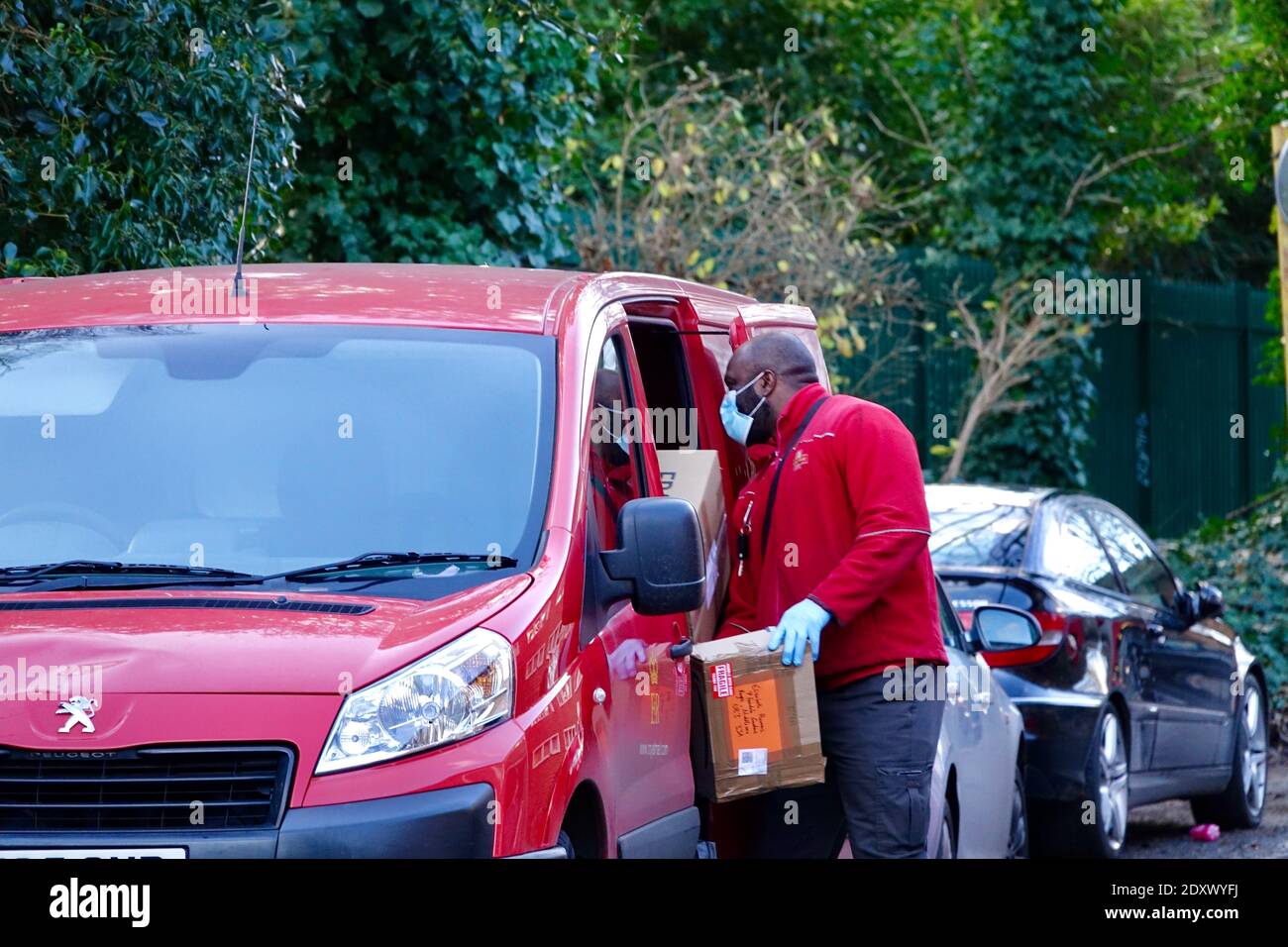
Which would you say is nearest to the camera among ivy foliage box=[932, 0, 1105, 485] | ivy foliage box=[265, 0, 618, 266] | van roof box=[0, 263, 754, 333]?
van roof box=[0, 263, 754, 333]

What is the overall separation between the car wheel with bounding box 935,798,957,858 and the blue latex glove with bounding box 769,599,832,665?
4.76 feet

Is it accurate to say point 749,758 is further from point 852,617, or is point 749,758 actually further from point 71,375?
point 71,375

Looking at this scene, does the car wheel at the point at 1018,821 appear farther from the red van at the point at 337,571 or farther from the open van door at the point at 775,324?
the red van at the point at 337,571

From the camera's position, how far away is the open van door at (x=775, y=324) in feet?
22.5

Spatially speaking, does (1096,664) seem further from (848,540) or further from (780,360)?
(780,360)

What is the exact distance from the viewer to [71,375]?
4.96 meters

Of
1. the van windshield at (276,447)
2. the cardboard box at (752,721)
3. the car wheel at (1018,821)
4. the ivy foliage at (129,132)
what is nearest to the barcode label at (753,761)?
the cardboard box at (752,721)

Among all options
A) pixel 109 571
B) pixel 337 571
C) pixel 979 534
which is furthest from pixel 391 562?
pixel 979 534

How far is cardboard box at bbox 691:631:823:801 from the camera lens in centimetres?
542

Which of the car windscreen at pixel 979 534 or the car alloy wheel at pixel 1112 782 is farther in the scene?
the car windscreen at pixel 979 534

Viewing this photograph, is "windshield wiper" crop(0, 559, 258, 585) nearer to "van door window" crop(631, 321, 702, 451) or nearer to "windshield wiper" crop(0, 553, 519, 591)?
"windshield wiper" crop(0, 553, 519, 591)

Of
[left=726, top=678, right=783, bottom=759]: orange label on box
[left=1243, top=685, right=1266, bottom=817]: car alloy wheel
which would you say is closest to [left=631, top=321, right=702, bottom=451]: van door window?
[left=726, top=678, right=783, bottom=759]: orange label on box

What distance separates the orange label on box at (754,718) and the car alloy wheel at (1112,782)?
3980 mm
